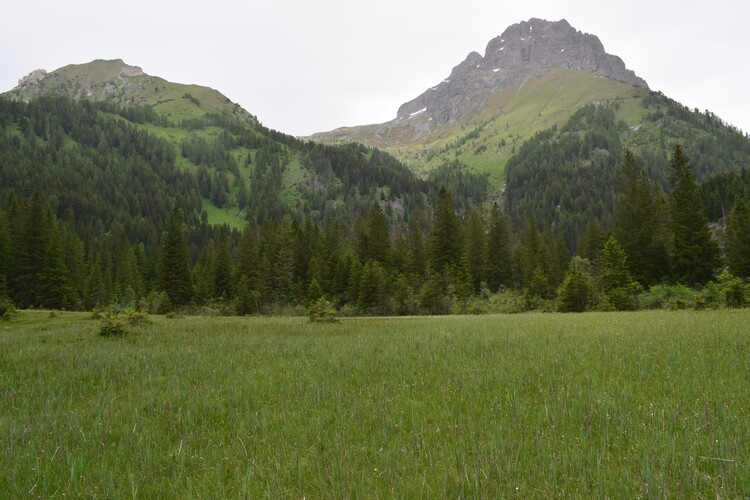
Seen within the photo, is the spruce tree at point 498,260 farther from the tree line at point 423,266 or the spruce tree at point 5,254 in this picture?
the spruce tree at point 5,254

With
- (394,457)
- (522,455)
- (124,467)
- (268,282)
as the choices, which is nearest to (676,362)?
(522,455)

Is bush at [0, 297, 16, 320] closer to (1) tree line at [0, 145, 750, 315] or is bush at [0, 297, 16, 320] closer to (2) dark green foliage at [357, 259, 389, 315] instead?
(1) tree line at [0, 145, 750, 315]

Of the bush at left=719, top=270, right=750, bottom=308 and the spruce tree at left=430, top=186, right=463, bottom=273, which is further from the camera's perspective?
the spruce tree at left=430, top=186, right=463, bottom=273

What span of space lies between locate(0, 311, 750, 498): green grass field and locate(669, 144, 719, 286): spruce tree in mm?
48273

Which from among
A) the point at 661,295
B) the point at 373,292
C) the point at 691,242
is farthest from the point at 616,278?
the point at 373,292

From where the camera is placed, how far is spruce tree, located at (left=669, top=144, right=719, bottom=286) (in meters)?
47.7

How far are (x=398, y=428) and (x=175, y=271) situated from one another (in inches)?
2912

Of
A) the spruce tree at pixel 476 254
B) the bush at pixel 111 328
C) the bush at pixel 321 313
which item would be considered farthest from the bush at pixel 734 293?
the spruce tree at pixel 476 254

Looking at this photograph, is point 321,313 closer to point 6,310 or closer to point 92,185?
point 6,310

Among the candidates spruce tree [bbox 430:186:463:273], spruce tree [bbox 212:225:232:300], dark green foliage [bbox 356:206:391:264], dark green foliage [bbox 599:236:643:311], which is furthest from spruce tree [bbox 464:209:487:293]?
spruce tree [bbox 212:225:232:300]

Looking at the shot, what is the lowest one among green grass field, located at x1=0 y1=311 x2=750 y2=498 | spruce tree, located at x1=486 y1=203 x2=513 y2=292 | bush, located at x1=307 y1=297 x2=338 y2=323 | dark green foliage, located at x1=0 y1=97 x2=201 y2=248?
bush, located at x1=307 y1=297 x2=338 y2=323

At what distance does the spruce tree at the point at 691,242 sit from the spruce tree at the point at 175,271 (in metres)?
74.2

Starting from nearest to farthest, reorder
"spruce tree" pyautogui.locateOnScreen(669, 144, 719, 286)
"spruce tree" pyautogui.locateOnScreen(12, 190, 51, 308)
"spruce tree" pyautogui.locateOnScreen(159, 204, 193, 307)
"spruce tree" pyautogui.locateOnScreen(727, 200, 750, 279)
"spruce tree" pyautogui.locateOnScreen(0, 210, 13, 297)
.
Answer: "spruce tree" pyautogui.locateOnScreen(727, 200, 750, 279)
"spruce tree" pyautogui.locateOnScreen(669, 144, 719, 286)
"spruce tree" pyautogui.locateOnScreen(0, 210, 13, 297)
"spruce tree" pyautogui.locateOnScreen(12, 190, 51, 308)
"spruce tree" pyautogui.locateOnScreen(159, 204, 193, 307)

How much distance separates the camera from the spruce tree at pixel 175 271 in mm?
69250
